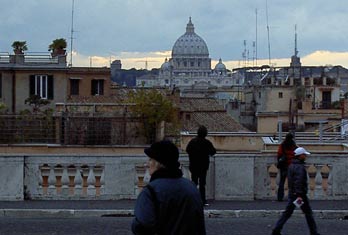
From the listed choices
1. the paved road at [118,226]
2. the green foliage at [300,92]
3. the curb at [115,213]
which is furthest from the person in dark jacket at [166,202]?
the green foliage at [300,92]

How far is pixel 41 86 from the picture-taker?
60.5m

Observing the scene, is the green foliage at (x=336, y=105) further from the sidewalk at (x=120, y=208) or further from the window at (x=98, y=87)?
the sidewalk at (x=120, y=208)

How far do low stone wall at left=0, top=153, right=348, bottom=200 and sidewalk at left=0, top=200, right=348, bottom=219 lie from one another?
245mm

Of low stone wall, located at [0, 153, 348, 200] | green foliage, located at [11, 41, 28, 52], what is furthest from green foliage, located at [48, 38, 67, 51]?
low stone wall, located at [0, 153, 348, 200]

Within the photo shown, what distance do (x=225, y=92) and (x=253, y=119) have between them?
51.3m

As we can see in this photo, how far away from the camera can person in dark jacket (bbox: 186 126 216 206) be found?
17.8 m

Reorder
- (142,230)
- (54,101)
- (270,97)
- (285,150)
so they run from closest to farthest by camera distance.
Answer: (142,230), (285,150), (54,101), (270,97)

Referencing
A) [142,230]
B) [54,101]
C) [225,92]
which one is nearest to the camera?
[142,230]

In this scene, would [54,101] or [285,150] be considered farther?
[54,101]

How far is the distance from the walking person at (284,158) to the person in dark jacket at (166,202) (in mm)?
11486

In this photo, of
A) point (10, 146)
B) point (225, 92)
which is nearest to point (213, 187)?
point (10, 146)

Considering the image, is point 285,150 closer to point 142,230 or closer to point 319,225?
point 319,225

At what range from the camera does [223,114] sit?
2655 inches

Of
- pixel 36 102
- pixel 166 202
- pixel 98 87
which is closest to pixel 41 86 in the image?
pixel 36 102
